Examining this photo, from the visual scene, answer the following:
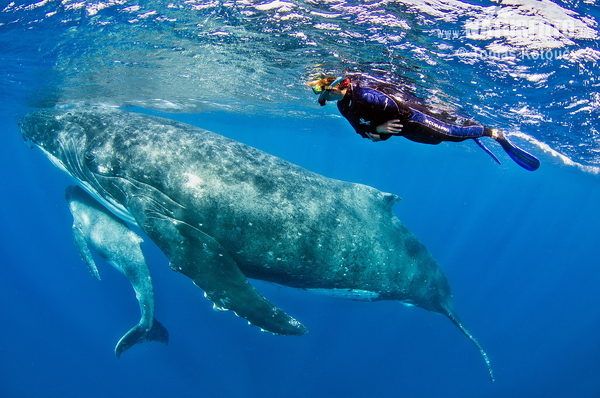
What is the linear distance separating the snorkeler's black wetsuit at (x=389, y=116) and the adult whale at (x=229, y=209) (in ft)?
8.19

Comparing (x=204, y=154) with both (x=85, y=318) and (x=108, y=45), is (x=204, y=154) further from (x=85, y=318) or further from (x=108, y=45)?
(x=85, y=318)

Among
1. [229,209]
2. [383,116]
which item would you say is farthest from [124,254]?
[383,116]

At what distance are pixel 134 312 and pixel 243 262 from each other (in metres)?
22.4

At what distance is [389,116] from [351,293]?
478cm

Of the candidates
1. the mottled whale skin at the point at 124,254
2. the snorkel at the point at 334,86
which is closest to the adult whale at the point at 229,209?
the mottled whale skin at the point at 124,254

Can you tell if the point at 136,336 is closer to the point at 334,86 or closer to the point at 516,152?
the point at 334,86

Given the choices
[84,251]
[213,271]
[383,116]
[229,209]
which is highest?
[383,116]

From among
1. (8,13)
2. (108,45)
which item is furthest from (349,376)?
(8,13)

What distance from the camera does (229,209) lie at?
206 inches

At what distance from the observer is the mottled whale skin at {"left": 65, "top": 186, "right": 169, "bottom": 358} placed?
18.4 feet

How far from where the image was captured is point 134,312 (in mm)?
23047

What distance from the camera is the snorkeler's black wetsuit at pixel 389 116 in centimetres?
335

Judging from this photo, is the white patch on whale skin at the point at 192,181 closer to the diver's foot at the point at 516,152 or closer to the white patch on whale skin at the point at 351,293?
the white patch on whale skin at the point at 351,293

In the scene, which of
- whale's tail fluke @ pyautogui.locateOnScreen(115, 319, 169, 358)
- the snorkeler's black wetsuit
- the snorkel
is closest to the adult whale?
whale's tail fluke @ pyautogui.locateOnScreen(115, 319, 169, 358)
